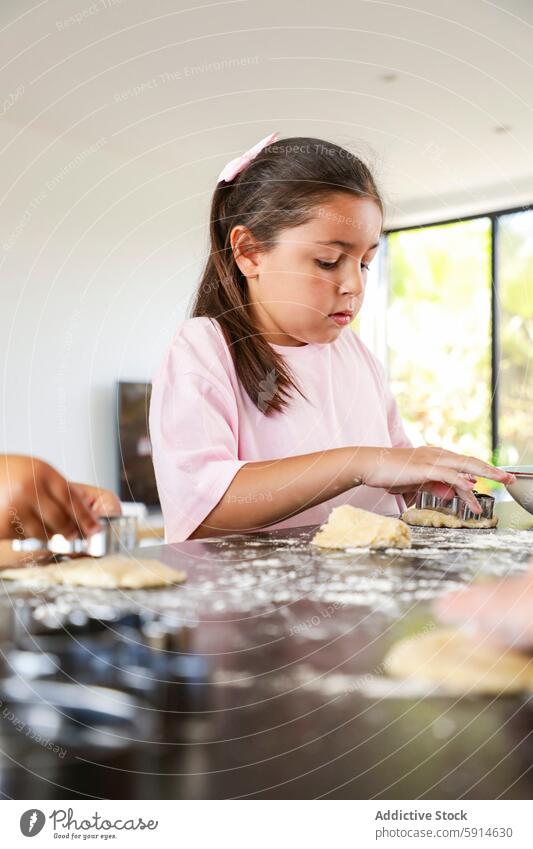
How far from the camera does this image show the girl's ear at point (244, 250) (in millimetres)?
890

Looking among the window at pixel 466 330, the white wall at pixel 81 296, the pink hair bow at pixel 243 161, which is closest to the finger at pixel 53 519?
the pink hair bow at pixel 243 161

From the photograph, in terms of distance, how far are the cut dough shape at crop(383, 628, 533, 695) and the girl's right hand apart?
0.38m

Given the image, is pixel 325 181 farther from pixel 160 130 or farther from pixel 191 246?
pixel 191 246

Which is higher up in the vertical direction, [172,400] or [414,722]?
[172,400]

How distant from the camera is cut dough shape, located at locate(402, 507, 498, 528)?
0.72 meters

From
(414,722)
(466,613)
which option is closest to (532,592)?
(466,613)

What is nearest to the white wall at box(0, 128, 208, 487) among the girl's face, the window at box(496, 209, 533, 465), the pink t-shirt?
the window at box(496, 209, 533, 465)

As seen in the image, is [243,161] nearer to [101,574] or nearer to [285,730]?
[101,574]

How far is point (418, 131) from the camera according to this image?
3.03 metres

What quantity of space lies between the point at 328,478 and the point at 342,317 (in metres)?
0.22

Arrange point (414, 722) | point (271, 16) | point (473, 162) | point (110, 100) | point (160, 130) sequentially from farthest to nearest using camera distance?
point (473, 162)
point (160, 130)
point (110, 100)
point (271, 16)
point (414, 722)

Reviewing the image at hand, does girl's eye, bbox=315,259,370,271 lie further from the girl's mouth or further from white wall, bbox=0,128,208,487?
white wall, bbox=0,128,208,487
